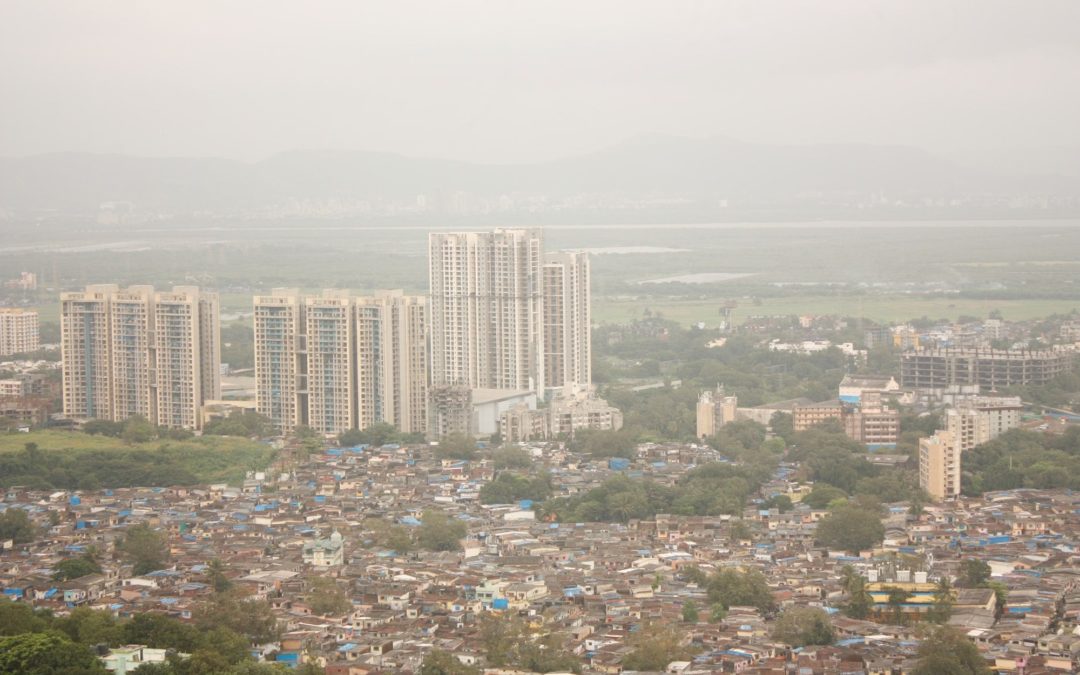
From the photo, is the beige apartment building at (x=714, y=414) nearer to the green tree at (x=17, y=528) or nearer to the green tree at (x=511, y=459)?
the green tree at (x=511, y=459)

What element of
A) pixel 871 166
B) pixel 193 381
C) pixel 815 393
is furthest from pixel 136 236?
pixel 871 166

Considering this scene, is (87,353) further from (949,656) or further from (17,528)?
(949,656)

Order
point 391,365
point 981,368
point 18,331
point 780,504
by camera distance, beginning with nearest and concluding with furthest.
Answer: point 780,504 < point 391,365 < point 981,368 < point 18,331

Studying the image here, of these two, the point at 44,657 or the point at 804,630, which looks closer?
the point at 44,657

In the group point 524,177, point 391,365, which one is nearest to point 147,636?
point 391,365

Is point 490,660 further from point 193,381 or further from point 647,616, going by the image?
point 193,381

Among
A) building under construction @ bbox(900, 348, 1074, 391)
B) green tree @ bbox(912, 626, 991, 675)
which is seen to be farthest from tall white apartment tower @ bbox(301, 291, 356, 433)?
green tree @ bbox(912, 626, 991, 675)

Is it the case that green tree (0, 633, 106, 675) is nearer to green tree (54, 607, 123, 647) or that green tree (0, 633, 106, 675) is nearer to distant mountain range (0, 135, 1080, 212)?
green tree (54, 607, 123, 647)
